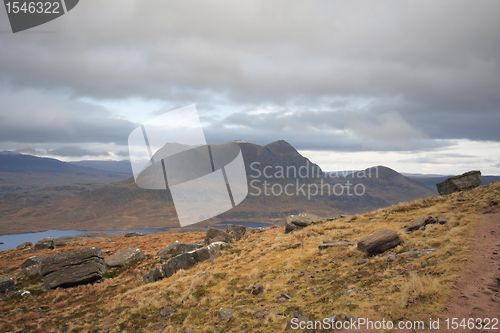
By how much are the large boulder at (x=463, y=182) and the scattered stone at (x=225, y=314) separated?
35.6 meters

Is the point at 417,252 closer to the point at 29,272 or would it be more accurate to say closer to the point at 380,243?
the point at 380,243

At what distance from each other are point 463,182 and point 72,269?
45.0m

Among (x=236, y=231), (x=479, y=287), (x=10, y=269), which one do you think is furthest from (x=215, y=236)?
(x=479, y=287)

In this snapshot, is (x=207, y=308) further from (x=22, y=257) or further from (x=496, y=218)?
(x=22, y=257)

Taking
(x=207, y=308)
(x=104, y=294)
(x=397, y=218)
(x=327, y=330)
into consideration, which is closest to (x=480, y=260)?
(x=327, y=330)

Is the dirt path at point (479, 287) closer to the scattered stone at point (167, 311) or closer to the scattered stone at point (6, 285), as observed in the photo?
the scattered stone at point (167, 311)

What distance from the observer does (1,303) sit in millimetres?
22281

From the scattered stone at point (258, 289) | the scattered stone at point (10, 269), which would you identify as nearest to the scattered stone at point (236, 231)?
the scattered stone at point (258, 289)

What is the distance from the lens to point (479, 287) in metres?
10.3

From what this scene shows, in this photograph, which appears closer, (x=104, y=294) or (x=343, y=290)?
(x=343, y=290)

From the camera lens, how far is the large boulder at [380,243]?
1670 centimetres

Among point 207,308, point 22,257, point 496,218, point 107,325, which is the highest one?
point 496,218

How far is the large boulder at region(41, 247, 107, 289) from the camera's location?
25141 millimetres

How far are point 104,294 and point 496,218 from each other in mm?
27499
